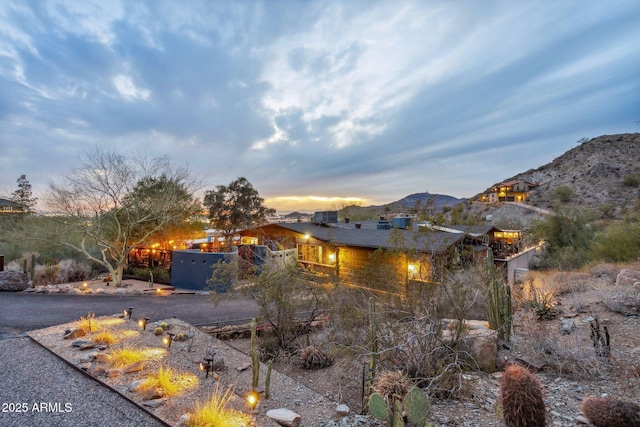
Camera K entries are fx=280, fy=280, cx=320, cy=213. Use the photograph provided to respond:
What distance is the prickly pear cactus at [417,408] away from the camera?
3.56m

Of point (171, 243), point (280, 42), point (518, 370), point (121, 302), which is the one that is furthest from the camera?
point (171, 243)

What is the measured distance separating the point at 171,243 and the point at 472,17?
20.7 meters

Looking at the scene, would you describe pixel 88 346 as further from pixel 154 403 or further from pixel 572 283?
pixel 572 283

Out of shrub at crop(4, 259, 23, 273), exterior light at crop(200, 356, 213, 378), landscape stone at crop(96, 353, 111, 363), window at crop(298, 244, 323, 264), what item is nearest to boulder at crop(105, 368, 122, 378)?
landscape stone at crop(96, 353, 111, 363)

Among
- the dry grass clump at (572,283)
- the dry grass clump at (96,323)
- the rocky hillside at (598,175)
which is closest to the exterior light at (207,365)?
the dry grass clump at (96,323)

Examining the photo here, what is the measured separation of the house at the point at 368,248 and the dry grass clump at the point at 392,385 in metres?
2.85

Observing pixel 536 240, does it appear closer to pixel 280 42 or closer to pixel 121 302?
pixel 280 42

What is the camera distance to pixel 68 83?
1433 centimetres

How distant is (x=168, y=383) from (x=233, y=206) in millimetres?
25451

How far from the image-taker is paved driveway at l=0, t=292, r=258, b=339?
8.77 meters

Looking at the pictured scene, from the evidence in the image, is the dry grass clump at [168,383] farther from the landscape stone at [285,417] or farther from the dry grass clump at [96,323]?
the dry grass clump at [96,323]

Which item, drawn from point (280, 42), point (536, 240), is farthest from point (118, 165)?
point (536, 240)

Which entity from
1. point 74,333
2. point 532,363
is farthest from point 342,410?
point 74,333

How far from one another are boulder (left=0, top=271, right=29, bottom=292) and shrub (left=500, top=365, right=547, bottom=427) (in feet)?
60.3
